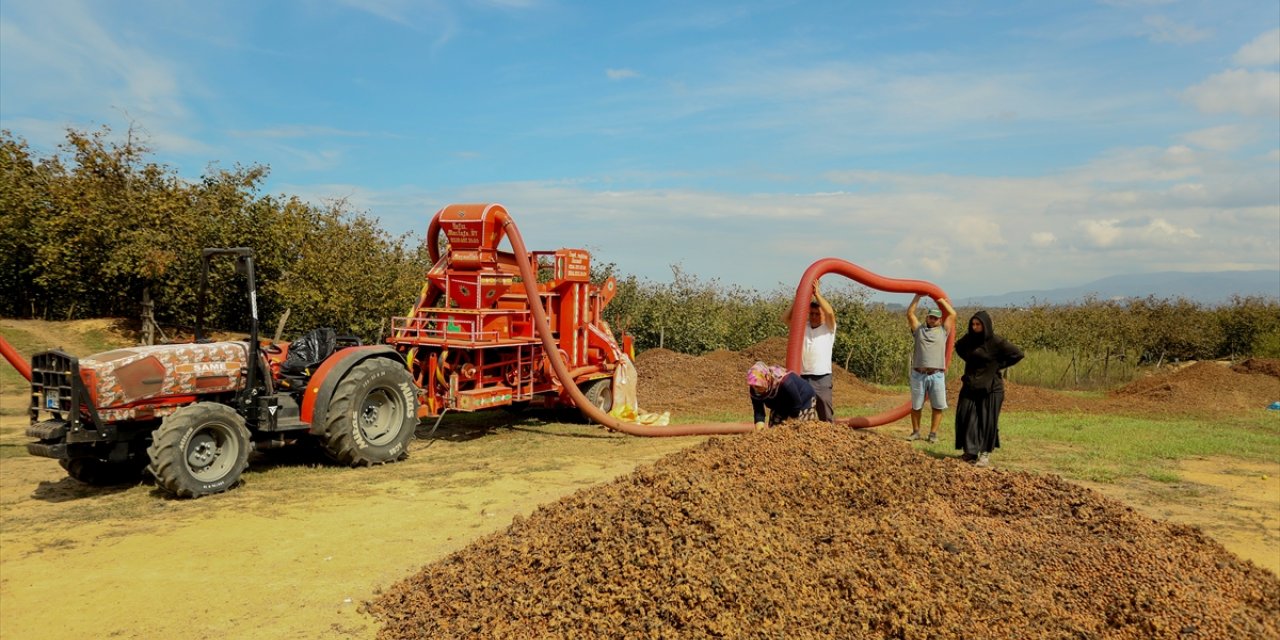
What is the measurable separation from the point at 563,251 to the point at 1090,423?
836cm

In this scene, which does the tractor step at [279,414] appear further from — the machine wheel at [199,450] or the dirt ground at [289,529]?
the dirt ground at [289,529]

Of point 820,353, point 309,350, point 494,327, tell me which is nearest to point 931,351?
point 820,353

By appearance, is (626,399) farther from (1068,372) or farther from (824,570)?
(1068,372)

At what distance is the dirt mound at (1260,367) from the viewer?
17266 millimetres

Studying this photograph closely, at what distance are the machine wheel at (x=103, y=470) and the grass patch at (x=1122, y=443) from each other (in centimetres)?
881

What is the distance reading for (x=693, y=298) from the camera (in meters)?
19.9

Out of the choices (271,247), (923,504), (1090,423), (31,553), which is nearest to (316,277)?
(271,247)

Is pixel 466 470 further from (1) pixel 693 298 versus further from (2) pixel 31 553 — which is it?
(1) pixel 693 298

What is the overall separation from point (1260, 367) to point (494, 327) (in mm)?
18012

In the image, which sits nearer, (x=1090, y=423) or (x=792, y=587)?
(x=792, y=587)

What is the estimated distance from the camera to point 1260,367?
1767 centimetres

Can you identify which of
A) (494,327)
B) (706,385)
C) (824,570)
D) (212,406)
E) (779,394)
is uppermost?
(494,327)

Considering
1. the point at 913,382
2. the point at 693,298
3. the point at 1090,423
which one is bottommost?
the point at 1090,423

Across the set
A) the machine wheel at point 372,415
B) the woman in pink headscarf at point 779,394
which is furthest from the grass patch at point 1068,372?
the machine wheel at point 372,415
